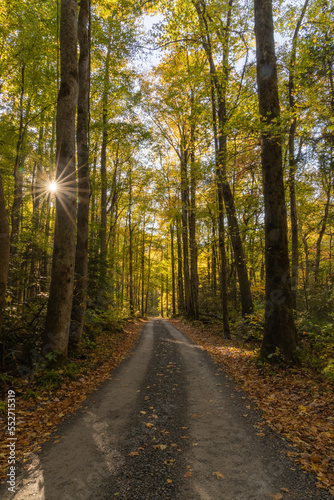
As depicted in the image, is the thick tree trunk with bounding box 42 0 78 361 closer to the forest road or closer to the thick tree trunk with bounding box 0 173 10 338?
the thick tree trunk with bounding box 0 173 10 338

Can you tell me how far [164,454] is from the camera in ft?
11.5

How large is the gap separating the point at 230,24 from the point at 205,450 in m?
17.1

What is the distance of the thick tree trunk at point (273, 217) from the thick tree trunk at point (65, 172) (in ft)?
17.8

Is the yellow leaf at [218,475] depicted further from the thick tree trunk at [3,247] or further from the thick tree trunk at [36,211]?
the thick tree trunk at [36,211]

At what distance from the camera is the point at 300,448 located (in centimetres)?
362

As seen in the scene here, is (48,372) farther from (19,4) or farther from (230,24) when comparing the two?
(230,24)

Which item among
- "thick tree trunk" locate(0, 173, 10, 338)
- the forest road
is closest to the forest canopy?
"thick tree trunk" locate(0, 173, 10, 338)

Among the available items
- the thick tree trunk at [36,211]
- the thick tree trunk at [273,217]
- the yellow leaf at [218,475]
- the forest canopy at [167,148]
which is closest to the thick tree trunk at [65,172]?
the forest canopy at [167,148]

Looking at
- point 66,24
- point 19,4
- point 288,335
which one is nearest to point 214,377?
point 288,335

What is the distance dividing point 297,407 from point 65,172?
7769mm

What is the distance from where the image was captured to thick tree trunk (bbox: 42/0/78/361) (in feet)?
22.8

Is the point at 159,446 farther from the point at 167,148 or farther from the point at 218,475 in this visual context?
the point at 167,148

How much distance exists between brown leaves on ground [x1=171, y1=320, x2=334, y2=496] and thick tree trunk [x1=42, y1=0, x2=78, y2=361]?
16.6 feet

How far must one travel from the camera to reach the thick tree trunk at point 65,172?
6949mm
